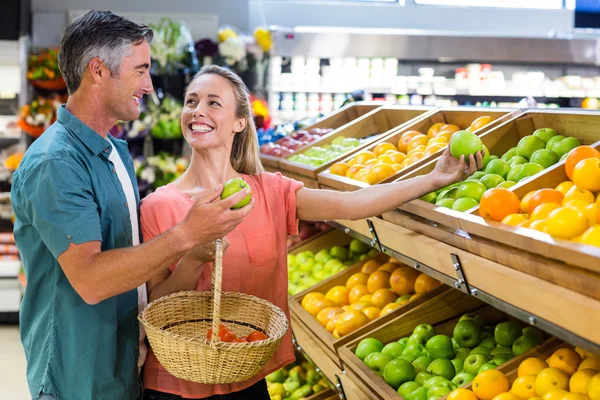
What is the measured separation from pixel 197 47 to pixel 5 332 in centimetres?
307

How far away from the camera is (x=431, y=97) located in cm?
891

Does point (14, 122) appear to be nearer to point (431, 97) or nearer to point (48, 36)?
point (48, 36)

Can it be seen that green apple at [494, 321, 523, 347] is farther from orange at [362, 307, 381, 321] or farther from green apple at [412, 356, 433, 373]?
orange at [362, 307, 381, 321]

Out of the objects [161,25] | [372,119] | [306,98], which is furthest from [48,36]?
[372,119]

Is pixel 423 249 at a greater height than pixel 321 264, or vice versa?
pixel 423 249

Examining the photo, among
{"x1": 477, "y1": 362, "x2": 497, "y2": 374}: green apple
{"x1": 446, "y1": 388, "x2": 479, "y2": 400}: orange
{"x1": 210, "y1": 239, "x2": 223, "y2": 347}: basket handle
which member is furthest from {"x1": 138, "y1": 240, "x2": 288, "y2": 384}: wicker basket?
{"x1": 477, "y1": 362, "x2": 497, "y2": 374}: green apple

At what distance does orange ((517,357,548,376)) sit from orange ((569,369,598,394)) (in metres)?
0.12

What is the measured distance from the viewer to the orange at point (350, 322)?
8.98 ft

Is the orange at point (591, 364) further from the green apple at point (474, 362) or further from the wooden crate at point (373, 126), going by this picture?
the wooden crate at point (373, 126)

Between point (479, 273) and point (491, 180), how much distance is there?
17.6 inches

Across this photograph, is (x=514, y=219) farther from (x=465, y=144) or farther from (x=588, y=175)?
(x=465, y=144)

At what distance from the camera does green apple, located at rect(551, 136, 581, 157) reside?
7.22ft

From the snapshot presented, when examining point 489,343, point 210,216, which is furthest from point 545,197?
point 210,216

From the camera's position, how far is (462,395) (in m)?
1.96
